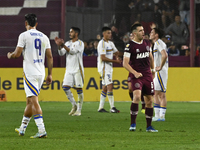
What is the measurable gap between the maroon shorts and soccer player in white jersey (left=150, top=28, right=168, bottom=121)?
7.02ft

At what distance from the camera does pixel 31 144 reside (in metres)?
6.51

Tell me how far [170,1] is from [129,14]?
1768 mm

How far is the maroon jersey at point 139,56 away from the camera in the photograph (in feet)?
26.9

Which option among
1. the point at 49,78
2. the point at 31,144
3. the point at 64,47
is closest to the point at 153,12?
the point at 64,47

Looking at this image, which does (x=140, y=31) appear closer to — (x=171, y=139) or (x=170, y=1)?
(x=171, y=139)

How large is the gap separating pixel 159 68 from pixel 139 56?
2208 millimetres

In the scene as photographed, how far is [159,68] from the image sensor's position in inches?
407

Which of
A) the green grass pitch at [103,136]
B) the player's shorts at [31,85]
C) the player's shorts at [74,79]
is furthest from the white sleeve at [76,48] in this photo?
the player's shorts at [31,85]

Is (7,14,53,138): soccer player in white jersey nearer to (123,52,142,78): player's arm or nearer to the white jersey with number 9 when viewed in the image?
the white jersey with number 9

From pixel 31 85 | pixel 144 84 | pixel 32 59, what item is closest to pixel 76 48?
pixel 144 84

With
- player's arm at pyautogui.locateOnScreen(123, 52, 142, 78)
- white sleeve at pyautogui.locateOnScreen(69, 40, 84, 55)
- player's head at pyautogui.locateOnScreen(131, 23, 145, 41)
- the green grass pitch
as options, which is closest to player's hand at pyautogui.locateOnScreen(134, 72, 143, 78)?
player's arm at pyautogui.locateOnScreen(123, 52, 142, 78)

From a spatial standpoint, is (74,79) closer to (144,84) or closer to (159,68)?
(159,68)

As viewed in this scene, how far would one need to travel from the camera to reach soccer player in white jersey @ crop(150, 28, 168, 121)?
10391 mm

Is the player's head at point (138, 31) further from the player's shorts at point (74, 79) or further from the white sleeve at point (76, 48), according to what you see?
the player's shorts at point (74, 79)
